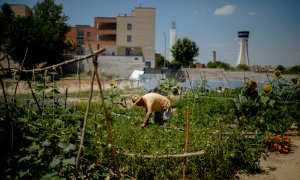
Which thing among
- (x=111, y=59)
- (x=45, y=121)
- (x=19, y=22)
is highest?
(x=19, y=22)

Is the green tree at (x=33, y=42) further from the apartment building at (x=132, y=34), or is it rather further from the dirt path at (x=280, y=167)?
the dirt path at (x=280, y=167)

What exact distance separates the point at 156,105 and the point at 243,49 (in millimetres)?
83007

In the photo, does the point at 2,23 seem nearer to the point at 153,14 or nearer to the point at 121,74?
the point at 121,74

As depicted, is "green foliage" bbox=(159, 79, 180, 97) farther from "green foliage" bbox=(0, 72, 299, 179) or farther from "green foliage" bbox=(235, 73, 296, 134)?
"green foliage" bbox=(235, 73, 296, 134)

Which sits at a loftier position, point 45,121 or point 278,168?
point 45,121

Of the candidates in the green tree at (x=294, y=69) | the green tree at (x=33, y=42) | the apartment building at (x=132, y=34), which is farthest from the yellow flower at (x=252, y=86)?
the apartment building at (x=132, y=34)

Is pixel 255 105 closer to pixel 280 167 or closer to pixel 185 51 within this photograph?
pixel 280 167

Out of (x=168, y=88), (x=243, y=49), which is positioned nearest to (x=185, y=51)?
(x=168, y=88)

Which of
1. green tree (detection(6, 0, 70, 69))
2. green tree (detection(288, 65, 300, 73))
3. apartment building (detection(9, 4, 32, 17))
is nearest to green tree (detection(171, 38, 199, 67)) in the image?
green tree (detection(288, 65, 300, 73))

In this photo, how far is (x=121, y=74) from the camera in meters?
38.3

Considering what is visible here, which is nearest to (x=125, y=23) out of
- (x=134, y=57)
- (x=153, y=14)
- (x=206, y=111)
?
(x=153, y=14)

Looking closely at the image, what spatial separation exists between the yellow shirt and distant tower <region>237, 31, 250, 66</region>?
78384 millimetres

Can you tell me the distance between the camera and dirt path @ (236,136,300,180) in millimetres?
5031

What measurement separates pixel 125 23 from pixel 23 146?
156 feet
